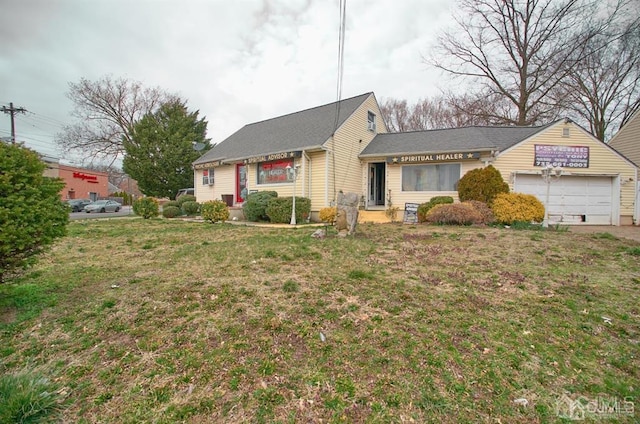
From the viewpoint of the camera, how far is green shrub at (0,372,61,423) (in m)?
1.88

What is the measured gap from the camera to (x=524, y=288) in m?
4.24

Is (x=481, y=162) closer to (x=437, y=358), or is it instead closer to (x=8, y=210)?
(x=437, y=358)

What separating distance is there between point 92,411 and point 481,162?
46.2 feet

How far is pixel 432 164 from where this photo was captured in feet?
43.5

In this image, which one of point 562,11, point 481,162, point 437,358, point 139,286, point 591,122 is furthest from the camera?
point 591,122

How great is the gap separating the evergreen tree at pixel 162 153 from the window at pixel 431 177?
2098 cm

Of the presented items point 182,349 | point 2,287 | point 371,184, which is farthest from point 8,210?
point 371,184

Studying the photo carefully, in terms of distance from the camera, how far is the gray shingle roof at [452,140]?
12523 millimetres

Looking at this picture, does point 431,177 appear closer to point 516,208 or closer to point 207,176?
point 516,208

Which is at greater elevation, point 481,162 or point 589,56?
point 589,56

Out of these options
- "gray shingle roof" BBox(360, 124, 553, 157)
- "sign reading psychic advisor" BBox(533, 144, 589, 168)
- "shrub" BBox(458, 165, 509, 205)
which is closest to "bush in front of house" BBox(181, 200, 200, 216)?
"gray shingle roof" BBox(360, 124, 553, 157)

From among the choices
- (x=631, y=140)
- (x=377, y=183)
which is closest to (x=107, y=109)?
(x=377, y=183)

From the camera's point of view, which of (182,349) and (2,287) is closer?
(182,349)

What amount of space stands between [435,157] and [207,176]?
568 inches
